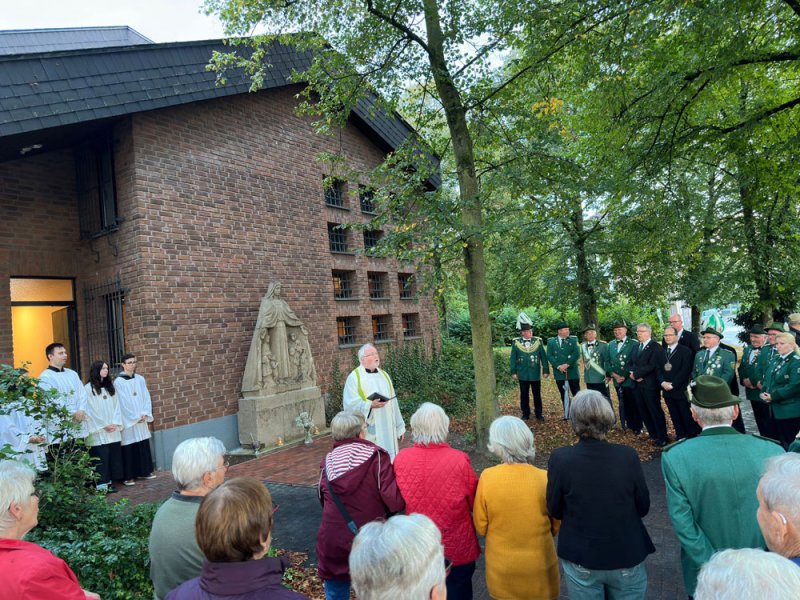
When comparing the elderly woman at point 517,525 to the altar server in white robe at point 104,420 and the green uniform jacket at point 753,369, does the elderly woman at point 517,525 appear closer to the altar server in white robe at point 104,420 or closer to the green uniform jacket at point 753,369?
the green uniform jacket at point 753,369

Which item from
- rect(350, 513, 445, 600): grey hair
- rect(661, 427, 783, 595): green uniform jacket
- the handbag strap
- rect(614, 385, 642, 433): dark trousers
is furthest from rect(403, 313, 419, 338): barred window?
rect(350, 513, 445, 600): grey hair

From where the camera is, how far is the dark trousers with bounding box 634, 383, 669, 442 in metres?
8.14

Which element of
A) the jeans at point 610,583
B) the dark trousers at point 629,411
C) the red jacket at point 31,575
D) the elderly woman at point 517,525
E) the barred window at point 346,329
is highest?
the barred window at point 346,329

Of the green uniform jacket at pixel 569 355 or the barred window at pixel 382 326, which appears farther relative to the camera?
the barred window at pixel 382 326

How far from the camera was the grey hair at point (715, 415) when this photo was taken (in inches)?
107

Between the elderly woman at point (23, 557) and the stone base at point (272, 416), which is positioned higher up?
the elderly woman at point (23, 557)

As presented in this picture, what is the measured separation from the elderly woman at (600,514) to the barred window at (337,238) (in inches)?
444

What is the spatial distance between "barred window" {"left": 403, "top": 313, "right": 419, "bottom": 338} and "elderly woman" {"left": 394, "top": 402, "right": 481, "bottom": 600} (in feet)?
44.1

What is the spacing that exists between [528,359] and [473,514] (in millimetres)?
8362

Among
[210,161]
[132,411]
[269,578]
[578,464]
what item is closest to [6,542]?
[269,578]

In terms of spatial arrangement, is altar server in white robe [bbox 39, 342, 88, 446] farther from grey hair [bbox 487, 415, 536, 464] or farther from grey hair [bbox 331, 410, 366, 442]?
grey hair [bbox 487, 415, 536, 464]

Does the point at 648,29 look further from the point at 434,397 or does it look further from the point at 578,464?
the point at 434,397

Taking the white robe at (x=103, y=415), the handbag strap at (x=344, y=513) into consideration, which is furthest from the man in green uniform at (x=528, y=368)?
the handbag strap at (x=344, y=513)

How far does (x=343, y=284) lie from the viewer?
14078mm
